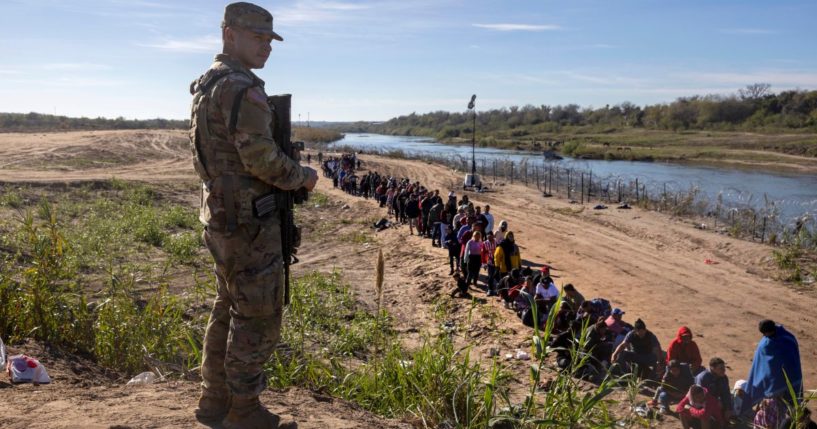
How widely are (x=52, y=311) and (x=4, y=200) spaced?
48.0ft

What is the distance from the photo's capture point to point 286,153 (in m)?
3.18

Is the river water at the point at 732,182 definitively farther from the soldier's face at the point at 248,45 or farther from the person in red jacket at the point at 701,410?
the soldier's face at the point at 248,45

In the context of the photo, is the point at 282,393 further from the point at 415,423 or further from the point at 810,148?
the point at 810,148

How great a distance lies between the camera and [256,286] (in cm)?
297

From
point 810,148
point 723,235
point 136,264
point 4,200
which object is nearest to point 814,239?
point 723,235

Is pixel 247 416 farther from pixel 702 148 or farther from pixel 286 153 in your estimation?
pixel 702 148

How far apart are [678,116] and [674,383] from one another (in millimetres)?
84905

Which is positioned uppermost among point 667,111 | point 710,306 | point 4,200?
point 667,111

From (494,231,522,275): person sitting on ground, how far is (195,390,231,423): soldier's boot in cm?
858

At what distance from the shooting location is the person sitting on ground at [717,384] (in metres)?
6.49

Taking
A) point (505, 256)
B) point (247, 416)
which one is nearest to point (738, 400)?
point (505, 256)

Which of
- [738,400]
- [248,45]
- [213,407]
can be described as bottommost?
[738,400]

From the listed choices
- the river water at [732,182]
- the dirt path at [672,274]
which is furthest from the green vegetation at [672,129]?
the dirt path at [672,274]

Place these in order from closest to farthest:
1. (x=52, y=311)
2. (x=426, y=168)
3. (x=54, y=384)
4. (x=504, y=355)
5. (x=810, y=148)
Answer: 1. (x=54, y=384)
2. (x=52, y=311)
3. (x=504, y=355)
4. (x=426, y=168)
5. (x=810, y=148)
